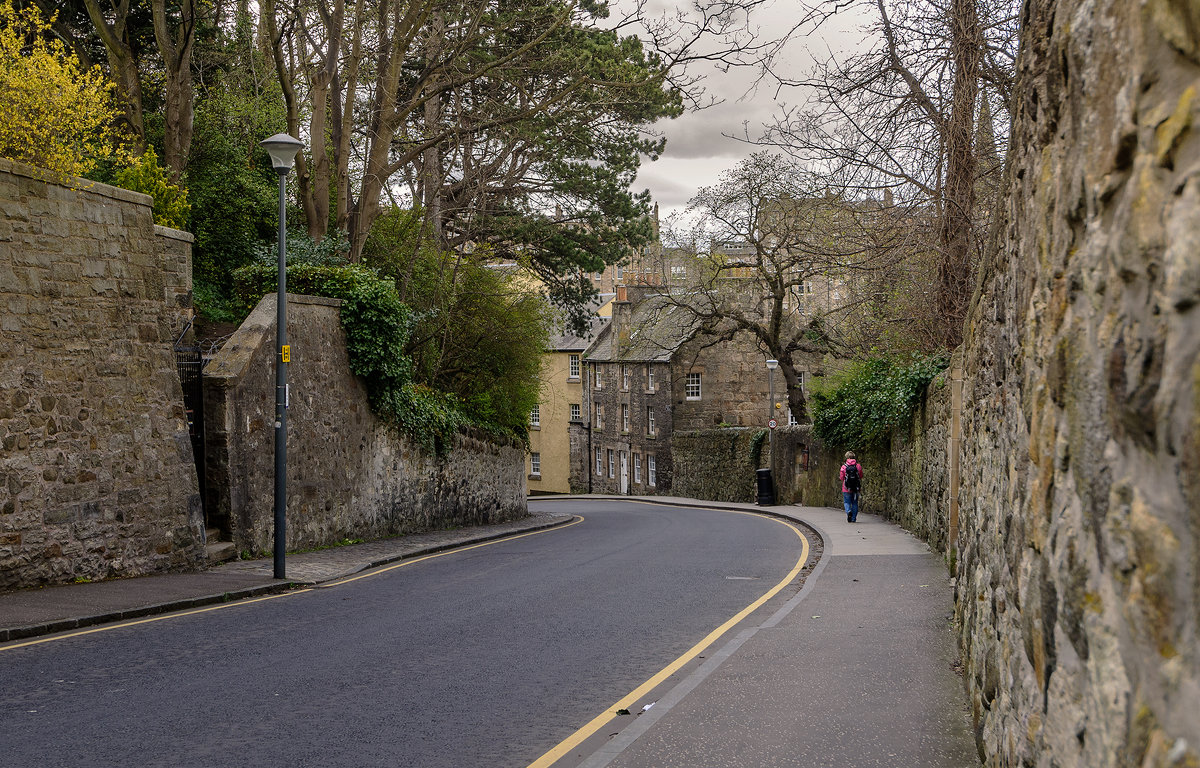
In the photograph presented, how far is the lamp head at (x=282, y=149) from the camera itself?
43.3 feet

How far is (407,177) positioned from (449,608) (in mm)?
18103

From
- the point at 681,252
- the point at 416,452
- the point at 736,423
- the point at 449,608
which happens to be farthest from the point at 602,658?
the point at 736,423

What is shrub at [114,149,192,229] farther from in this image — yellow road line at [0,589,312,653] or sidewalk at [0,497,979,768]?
yellow road line at [0,589,312,653]

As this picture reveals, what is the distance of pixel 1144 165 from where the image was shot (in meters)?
2.39

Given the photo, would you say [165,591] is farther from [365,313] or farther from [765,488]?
[765,488]

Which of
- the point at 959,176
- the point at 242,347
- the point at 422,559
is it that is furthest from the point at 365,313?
the point at 959,176

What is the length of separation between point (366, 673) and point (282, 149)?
7935 millimetres

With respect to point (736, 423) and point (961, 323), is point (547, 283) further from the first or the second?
point (736, 423)

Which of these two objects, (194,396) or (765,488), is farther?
(765,488)

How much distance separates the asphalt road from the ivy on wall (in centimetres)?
685

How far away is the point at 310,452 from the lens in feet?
57.5

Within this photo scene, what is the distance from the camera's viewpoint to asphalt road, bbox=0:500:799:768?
6.12 m

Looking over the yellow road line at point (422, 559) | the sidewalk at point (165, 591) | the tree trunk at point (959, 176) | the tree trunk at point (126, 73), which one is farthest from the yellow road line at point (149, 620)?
the tree trunk at point (126, 73)

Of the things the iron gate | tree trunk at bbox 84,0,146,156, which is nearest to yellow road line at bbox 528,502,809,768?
the iron gate
